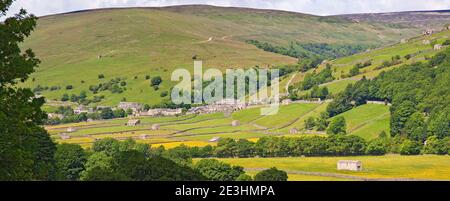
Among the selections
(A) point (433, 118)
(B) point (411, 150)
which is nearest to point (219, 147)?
(B) point (411, 150)

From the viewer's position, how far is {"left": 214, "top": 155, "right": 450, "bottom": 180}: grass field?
8825cm

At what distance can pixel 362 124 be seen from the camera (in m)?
148

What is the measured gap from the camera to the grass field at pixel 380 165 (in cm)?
8825

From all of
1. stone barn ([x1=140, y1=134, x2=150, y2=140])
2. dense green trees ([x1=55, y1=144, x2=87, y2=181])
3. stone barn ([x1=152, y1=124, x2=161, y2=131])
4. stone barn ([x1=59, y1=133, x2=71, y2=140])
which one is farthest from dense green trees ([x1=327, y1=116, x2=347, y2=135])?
dense green trees ([x1=55, y1=144, x2=87, y2=181])

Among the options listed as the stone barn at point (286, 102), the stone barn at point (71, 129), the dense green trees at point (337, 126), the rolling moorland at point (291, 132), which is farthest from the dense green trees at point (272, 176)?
the stone barn at point (286, 102)

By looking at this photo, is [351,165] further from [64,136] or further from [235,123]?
[64,136]

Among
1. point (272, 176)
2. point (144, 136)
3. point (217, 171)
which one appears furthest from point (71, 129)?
point (272, 176)

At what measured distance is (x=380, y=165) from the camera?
99.8 meters

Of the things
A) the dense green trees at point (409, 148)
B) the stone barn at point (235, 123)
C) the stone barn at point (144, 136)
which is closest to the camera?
the dense green trees at point (409, 148)

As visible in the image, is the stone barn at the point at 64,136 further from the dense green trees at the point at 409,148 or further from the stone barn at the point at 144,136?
the dense green trees at the point at 409,148

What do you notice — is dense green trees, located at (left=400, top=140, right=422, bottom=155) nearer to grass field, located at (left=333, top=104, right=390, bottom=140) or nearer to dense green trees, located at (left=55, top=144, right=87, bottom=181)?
grass field, located at (left=333, top=104, right=390, bottom=140)

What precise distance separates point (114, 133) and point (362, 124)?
53.6 m
